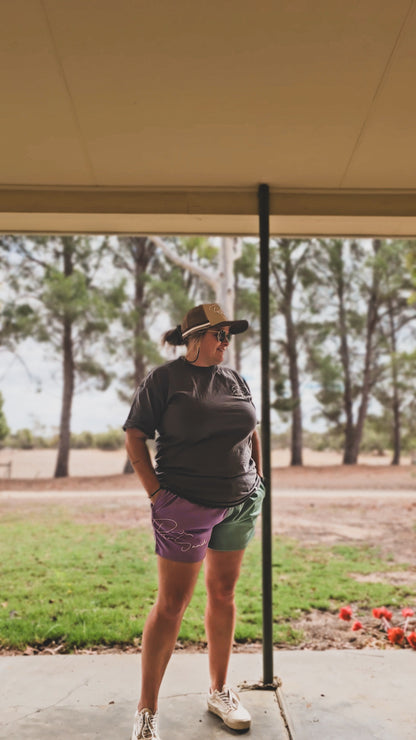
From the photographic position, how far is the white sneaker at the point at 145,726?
75.1 inches

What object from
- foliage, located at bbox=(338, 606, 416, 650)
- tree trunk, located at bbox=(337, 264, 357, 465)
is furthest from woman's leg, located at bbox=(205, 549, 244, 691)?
tree trunk, located at bbox=(337, 264, 357, 465)

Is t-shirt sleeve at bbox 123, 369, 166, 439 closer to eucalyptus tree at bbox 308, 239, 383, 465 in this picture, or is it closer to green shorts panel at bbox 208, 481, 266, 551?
green shorts panel at bbox 208, 481, 266, 551

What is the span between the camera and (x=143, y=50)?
1.60 metres

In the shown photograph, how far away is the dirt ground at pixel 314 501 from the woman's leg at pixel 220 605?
5.70 ft

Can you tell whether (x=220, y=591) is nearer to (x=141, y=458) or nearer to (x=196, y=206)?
(x=141, y=458)

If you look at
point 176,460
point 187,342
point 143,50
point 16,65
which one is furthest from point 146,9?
point 176,460

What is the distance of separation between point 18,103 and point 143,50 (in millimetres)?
479

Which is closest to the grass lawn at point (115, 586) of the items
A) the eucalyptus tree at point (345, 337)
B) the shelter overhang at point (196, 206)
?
the shelter overhang at point (196, 206)

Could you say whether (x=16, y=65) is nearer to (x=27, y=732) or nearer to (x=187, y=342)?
(x=187, y=342)

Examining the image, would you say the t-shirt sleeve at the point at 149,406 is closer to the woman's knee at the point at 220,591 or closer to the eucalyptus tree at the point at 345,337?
the woman's knee at the point at 220,591

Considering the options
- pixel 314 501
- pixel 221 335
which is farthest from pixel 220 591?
pixel 314 501

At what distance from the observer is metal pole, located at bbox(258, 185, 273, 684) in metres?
2.38

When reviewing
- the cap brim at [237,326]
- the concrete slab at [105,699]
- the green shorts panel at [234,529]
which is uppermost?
the cap brim at [237,326]

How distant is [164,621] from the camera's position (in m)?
1.91
